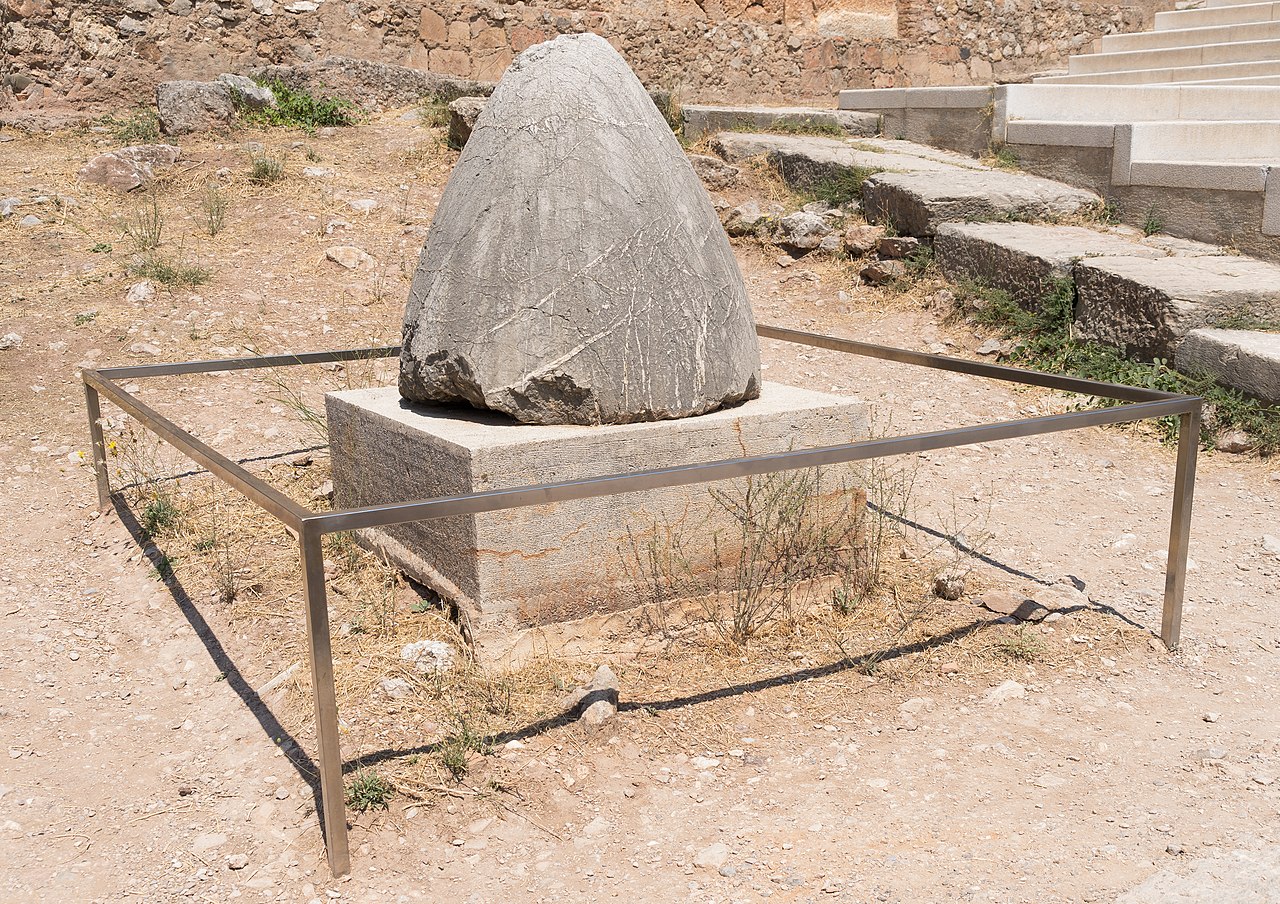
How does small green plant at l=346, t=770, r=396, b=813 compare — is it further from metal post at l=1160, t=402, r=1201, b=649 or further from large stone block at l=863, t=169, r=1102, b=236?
large stone block at l=863, t=169, r=1102, b=236

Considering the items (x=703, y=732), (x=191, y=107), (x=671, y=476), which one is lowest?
(x=703, y=732)

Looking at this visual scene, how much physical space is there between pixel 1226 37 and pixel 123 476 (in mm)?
9140

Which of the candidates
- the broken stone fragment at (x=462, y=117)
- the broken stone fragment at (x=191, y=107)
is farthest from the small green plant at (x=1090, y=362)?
the broken stone fragment at (x=191, y=107)

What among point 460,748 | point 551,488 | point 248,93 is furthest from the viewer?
point 248,93

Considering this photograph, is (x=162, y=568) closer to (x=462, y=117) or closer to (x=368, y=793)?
(x=368, y=793)

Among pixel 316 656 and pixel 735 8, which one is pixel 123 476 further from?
pixel 735 8

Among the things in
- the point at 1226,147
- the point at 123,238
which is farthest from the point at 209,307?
the point at 1226,147

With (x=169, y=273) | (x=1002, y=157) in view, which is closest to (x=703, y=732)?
(x=169, y=273)

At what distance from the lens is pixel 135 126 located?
25.6ft

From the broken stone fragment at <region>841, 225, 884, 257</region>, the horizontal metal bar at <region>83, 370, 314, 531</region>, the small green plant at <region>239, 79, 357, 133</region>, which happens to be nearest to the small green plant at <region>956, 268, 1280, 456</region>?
Result: the broken stone fragment at <region>841, 225, 884, 257</region>

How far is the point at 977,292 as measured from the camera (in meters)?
6.16

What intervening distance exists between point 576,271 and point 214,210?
4.28 metres

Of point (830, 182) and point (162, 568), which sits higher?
point (830, 182)

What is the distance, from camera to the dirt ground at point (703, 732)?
227 cm
